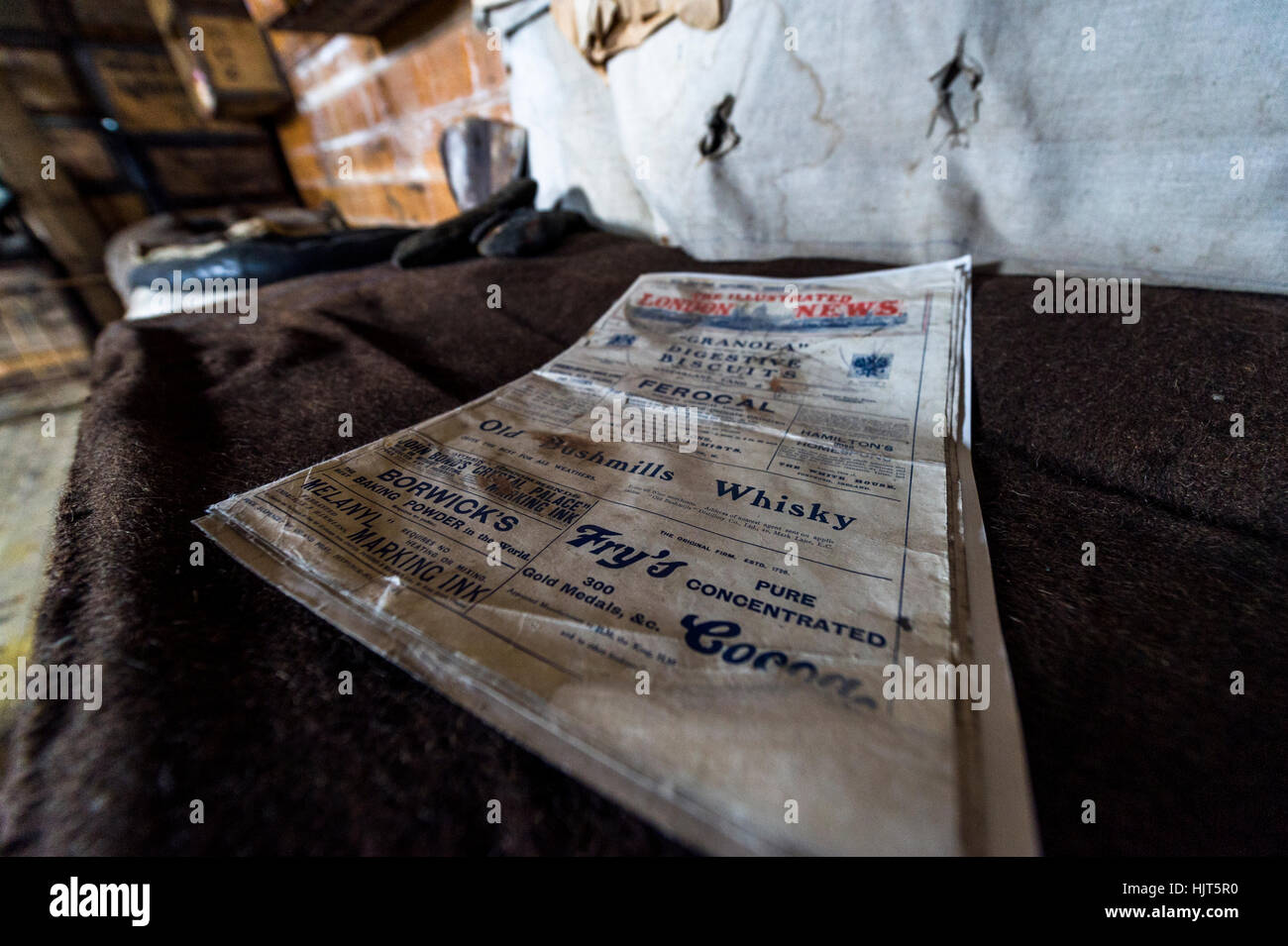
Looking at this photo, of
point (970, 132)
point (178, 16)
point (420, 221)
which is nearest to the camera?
point (970, 132)

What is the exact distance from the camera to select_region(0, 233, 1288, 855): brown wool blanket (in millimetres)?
192

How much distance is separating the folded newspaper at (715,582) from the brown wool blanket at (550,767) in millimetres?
21

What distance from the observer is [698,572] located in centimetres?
28

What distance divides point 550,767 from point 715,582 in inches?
4.8

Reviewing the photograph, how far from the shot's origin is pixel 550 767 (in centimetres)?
21

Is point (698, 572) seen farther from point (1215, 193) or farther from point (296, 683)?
point (1215, 193)

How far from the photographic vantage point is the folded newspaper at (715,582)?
0.60ft

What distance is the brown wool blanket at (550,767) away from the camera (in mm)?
192

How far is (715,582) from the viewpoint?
0.28 meters

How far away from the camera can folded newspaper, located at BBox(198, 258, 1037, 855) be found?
182 mm

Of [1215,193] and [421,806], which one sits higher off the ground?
[1215,193]

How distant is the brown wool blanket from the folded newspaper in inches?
0.8

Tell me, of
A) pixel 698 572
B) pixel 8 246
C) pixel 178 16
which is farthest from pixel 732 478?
pixel 8 246
